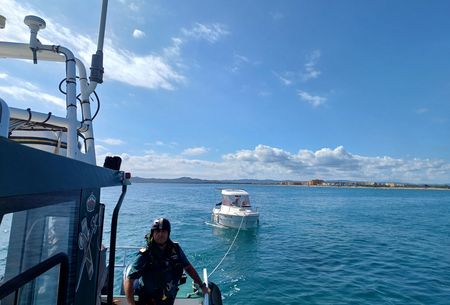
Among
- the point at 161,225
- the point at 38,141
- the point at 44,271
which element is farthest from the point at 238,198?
the point at 44,271

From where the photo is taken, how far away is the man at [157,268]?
4.31 meters

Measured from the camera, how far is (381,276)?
15.5 metres

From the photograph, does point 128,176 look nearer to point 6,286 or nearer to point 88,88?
point 88,88

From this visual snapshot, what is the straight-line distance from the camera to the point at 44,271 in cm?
189

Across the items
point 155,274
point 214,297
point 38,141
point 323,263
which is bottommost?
point 323,263

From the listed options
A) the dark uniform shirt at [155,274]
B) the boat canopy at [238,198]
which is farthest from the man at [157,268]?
the boat canopy at [238,198]

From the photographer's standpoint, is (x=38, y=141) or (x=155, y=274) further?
(x=155, y=274)

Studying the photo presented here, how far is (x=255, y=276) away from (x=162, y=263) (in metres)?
12.7

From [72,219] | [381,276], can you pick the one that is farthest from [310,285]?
[72,219]

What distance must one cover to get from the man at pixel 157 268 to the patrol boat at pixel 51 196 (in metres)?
0.81

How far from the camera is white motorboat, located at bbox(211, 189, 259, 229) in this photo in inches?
1150

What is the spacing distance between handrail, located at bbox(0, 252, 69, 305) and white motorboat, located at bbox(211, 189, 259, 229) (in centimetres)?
2755

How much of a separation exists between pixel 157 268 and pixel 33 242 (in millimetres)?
2386

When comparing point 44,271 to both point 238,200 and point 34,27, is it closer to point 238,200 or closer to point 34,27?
point 34,27
